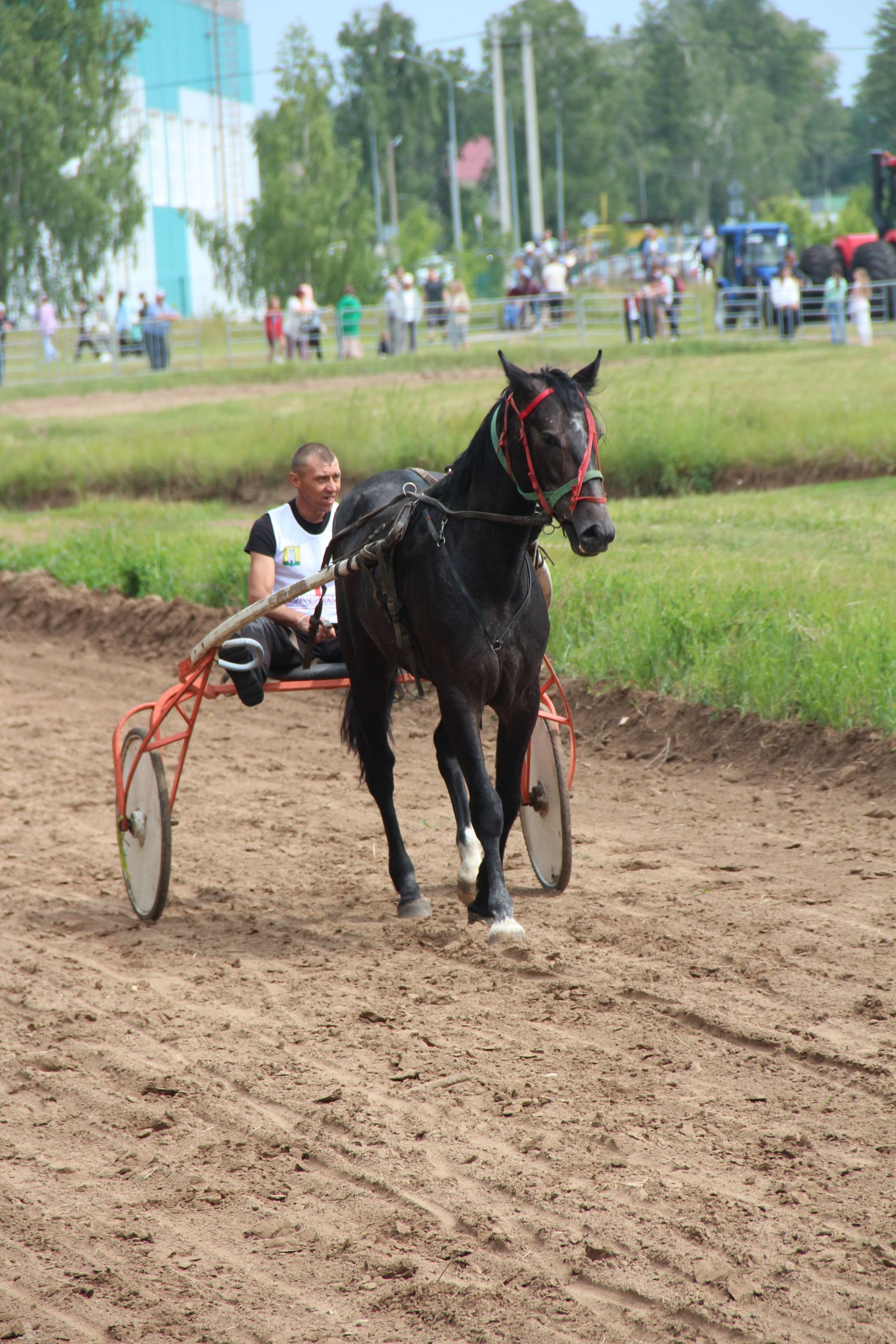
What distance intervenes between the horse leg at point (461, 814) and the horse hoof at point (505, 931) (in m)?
0.17

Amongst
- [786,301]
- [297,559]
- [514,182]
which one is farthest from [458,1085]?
[514,182]

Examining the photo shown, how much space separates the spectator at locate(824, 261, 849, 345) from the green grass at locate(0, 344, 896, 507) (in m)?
2.16

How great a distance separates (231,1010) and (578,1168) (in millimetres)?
1648

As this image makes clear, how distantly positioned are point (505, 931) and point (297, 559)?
2.09m

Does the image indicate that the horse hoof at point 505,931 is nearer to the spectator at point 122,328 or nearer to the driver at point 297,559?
the driver at point 297,559

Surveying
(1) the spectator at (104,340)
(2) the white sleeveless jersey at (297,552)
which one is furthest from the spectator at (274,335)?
(2) the white sleeveless jersey at (297,552)

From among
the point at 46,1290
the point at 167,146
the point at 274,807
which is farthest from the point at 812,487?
the point at 167,146

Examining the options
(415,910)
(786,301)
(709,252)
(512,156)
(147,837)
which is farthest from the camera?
(512,156)

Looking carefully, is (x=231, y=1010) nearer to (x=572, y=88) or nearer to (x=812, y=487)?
(x=812, y=487)

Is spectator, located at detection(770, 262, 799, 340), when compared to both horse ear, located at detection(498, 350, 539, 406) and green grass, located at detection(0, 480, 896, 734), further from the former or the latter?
horse ear, located at detection(498, 350, 539, 406)

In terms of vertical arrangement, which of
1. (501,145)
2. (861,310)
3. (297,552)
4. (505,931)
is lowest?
(505,931)

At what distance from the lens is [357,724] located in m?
5.91

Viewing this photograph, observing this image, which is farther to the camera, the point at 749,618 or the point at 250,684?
the point at 749,618

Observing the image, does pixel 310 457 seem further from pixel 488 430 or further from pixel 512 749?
pixel 512 749
